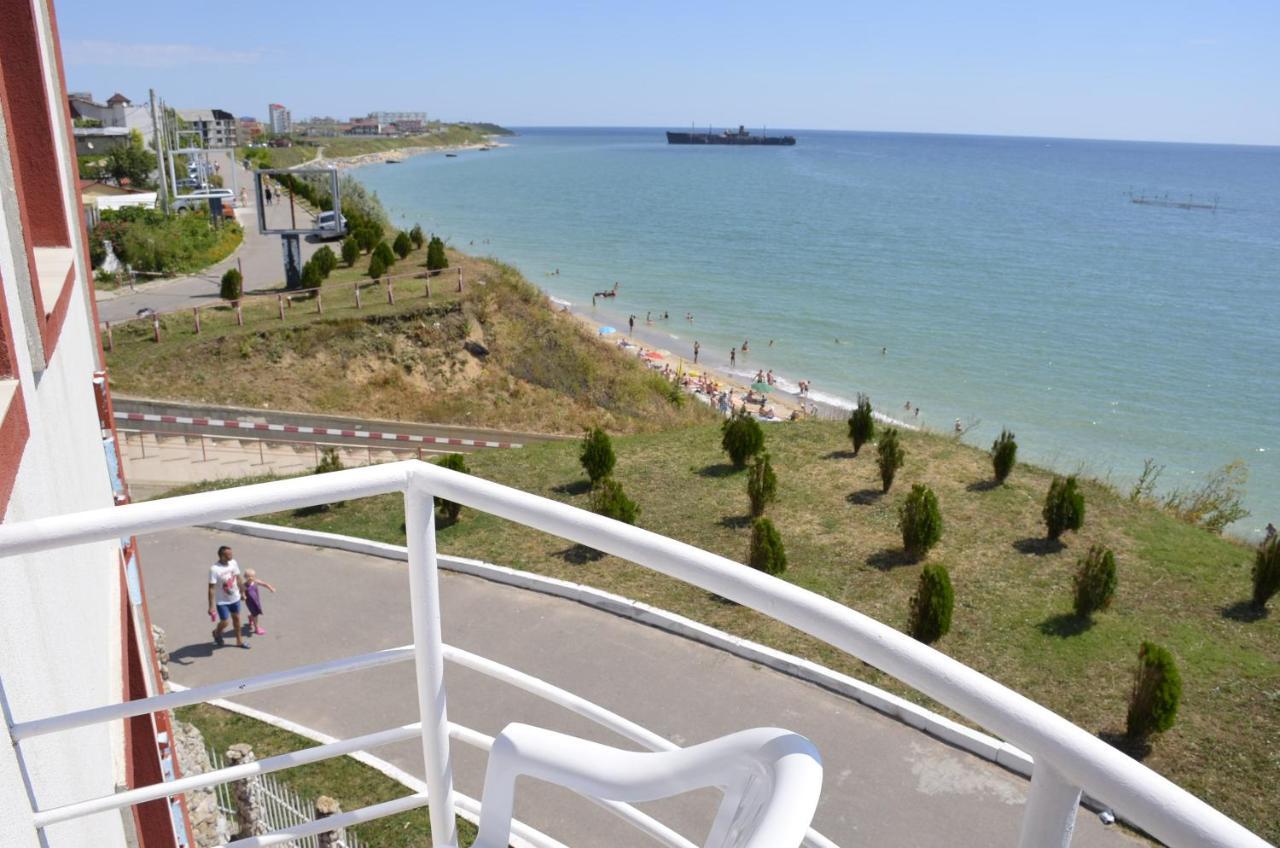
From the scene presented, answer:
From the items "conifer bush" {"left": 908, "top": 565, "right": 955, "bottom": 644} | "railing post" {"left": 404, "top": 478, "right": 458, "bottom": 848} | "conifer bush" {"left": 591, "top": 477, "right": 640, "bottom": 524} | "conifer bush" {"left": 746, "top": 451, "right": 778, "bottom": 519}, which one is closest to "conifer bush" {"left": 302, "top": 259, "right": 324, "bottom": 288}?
"conifer bush" {"left": 591, "top": 477, "right": 640, "bottom": 524}

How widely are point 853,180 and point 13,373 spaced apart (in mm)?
144212

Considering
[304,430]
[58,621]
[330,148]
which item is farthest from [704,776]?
[330,148]

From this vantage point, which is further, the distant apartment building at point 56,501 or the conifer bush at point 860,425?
the conifer bush at point 860,425

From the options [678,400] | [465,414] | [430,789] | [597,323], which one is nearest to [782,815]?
[430,789]

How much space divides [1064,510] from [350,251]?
79.8ft

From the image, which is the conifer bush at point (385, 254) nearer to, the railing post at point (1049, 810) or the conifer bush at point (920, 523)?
the conifer bush at point (920, 523)

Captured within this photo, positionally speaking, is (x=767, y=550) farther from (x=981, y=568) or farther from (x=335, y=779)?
(x=335, y=779)

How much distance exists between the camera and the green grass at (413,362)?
808 inches

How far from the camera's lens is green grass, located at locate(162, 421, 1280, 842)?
829 cm

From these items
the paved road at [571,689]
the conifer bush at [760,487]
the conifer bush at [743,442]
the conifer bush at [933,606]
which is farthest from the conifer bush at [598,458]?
the conifer bush at [933,606]

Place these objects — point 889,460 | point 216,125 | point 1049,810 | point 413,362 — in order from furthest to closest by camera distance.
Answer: point 216,125, point 413,362, point 889,460, point 1049,810

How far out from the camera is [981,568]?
11.0 metres

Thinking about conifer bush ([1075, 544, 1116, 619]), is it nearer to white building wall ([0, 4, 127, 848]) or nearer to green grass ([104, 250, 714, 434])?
white building wall ([0, 4, 127, 848])

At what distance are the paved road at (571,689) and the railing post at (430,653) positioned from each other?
4.68 metres
